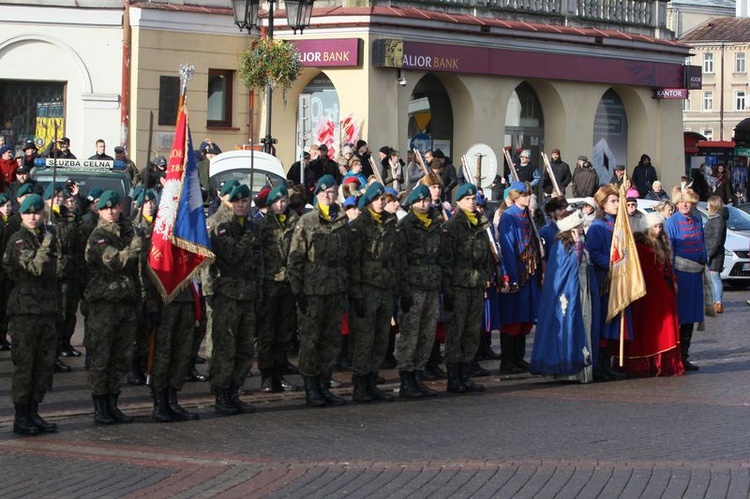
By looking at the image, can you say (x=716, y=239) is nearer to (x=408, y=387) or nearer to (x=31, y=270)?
(x=408, y=387)

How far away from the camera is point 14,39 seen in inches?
1136

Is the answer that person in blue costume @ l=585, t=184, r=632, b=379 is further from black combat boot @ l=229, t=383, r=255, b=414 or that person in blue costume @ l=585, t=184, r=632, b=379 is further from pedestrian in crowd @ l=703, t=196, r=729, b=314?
pedestrian in crowd @ l=703, t=196, r=729, b=314

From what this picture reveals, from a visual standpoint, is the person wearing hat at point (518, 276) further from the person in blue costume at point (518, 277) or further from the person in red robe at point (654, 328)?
the person in red robe at point (654, 328)

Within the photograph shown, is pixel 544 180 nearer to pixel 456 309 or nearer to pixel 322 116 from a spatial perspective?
pixel 322 116

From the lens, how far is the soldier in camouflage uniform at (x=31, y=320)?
11891mm

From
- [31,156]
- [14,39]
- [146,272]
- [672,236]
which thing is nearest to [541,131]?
[14,39]

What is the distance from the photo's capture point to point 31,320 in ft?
39.3

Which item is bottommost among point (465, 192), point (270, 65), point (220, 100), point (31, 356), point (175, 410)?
point (175, 410)

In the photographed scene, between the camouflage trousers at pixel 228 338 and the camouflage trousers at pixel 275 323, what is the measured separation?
116 cm

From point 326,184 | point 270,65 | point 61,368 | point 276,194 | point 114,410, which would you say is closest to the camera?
point 114,410

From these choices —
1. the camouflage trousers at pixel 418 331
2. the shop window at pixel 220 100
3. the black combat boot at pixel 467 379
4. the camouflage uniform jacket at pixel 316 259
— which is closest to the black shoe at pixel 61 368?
the camouflage uniform jacket at pixel 316 259

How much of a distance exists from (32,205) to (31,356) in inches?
45.6

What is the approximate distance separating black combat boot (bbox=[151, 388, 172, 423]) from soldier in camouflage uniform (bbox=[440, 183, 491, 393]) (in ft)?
10.2

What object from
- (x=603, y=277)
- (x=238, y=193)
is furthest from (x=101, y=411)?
(x=603, y=277)
